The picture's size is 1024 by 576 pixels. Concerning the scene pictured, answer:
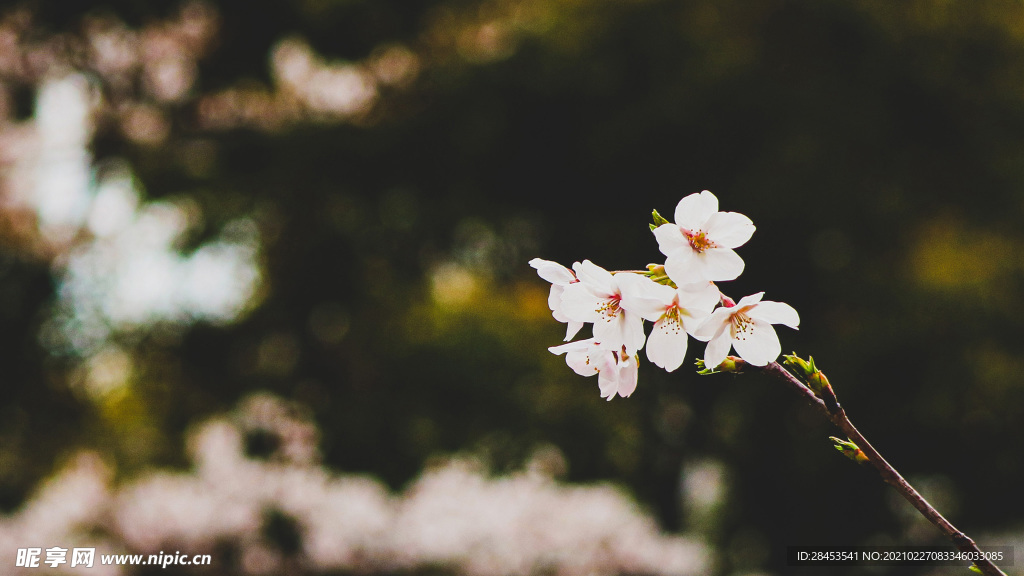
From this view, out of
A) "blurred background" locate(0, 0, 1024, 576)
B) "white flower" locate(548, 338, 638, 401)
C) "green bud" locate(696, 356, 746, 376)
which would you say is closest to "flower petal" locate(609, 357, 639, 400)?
"white flower" locate(548, 338, 638, 401)

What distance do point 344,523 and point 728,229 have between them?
10.3 ft

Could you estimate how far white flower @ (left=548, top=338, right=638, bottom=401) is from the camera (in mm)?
733

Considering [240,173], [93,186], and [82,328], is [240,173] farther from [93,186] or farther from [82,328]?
[82,328]

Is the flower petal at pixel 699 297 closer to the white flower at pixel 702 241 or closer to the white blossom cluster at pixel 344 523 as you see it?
the white flower at pixel 702 241

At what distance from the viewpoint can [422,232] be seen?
15.4ft

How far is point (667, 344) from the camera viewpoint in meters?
0.70

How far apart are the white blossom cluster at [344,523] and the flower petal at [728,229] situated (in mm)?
2871

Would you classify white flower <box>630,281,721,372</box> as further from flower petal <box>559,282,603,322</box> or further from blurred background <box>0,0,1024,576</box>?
blurred background <box>0,0,1024,576</box>

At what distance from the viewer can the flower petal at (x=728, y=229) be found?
72 centimetres

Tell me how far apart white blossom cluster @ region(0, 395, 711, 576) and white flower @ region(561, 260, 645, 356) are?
282 cm

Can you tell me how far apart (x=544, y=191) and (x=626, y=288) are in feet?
13.2

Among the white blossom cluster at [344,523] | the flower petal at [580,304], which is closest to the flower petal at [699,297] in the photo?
the flower petal at [580,304]

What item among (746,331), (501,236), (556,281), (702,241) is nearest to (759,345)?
(746,331)

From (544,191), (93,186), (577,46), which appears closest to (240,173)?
(93,186)
